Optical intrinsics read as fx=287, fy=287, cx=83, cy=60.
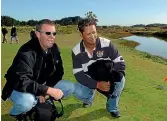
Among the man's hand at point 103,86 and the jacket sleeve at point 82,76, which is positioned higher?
the jacket sleeve at point 82,76

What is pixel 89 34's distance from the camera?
576cm

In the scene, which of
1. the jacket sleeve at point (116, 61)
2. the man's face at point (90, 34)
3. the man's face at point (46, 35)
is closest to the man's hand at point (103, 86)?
the jacket sleeve at point (116, 61)

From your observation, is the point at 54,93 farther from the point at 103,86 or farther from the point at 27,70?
the point at 103,86

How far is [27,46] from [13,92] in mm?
860

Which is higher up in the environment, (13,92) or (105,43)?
(105,43)

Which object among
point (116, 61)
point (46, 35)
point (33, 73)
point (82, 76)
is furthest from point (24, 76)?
point (116, 61)

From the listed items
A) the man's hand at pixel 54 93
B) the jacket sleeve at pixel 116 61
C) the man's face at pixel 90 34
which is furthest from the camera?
the jacket sleeve at pixel 116 61

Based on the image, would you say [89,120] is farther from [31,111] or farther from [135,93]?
[135,93]

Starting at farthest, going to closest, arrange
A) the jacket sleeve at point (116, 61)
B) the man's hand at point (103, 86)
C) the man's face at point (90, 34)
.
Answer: the jacket sleeve at point (116, 61) → the man's hand at point (103, 86) → the man's face at point (90, 34)

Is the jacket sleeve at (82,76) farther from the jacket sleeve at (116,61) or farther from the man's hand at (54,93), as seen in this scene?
the man's hand at (54,93)

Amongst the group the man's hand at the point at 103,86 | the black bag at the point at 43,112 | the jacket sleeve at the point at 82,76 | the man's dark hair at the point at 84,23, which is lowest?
the black bag at the point at 43,112

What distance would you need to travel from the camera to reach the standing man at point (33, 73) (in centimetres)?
488

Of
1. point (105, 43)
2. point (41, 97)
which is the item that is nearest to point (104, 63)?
point (105, 43)

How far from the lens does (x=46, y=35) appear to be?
5.30m
